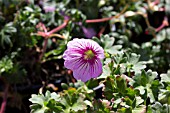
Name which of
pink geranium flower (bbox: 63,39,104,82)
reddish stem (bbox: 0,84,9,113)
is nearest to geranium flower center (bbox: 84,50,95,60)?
pink geranium flower (bbox: 63,39,104,82)

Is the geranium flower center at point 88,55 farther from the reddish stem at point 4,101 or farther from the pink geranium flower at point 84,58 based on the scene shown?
the reddish stem at point 4,101

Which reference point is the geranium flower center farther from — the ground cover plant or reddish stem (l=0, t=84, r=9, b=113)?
reddish stem (l=0, t=84, r=9, b=113)

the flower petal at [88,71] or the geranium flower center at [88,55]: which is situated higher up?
the geranium flower center at [88,55]

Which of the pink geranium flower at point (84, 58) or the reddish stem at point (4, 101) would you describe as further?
the reddish stem at point (4, 101)

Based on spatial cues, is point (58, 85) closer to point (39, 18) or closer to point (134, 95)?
Answer: point (39, 18)

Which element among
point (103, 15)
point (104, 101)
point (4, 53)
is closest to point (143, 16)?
point (103, 15)

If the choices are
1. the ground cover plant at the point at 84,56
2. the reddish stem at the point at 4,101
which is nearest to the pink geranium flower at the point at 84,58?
the ground cover plant at the point at 84,56

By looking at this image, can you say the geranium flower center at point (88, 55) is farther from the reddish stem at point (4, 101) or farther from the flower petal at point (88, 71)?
the reddish stem at point (4, 101)

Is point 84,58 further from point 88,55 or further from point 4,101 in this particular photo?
point 4,101
